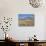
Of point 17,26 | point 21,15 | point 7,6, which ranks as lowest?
point 17,26

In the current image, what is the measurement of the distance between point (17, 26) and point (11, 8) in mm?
748

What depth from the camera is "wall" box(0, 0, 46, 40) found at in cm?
517

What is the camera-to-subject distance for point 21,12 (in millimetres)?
5219

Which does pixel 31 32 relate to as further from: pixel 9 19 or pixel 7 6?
pixel 7 6

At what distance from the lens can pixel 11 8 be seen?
5203 mm

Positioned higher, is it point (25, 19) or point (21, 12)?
point (21, 12)

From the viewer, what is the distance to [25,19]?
526 centimetres

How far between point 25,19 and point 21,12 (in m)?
0.32

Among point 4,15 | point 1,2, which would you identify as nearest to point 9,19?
point 4,15

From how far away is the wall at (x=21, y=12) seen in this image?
5.17 metres

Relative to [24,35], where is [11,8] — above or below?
above

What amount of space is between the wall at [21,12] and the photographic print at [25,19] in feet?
0.41

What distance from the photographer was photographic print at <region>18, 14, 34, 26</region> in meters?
5.24

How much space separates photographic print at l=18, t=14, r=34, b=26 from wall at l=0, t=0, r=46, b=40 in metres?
0.13
